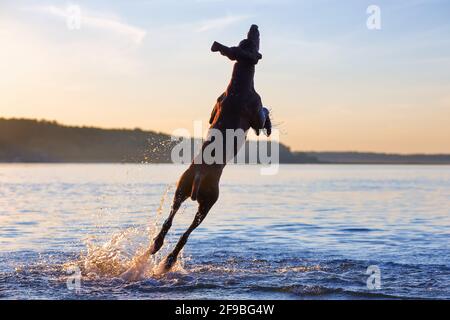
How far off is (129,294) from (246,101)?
3.78m

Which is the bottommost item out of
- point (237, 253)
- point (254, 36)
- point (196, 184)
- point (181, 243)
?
point (237, 253)

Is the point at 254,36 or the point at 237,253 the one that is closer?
the point at 254,36

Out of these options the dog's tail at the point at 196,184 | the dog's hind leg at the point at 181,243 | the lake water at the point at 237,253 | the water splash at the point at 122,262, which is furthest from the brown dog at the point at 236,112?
the lake water at the point at 237,253

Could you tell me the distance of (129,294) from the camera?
11688 mm

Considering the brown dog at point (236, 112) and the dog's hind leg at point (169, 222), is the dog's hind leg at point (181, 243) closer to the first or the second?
the brown dog at point (236, 112)

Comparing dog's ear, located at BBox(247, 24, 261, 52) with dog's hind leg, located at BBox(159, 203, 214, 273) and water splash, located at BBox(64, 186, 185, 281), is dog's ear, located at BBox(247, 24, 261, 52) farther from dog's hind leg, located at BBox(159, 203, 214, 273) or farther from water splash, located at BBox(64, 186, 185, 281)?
water splash, located at BBox(64, 186, 185, 281)

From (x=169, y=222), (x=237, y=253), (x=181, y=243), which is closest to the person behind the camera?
(x=169, y=222)

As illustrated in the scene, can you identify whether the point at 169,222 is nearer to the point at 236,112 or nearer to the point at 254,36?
the point at 236,112

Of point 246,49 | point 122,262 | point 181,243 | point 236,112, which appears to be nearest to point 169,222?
point 181,243

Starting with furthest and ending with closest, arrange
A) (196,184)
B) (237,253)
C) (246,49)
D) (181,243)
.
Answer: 1. (237,253)
2. (181,243)
3. (196,184)
4. (246,49)

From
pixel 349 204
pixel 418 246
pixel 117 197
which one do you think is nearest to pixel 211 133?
pixel 418 246

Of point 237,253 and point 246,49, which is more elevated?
point 246,49

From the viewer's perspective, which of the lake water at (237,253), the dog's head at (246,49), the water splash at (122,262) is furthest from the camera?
the water splash at (122,262)

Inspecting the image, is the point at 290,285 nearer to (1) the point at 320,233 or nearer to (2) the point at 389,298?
(2) the point at 389,298
